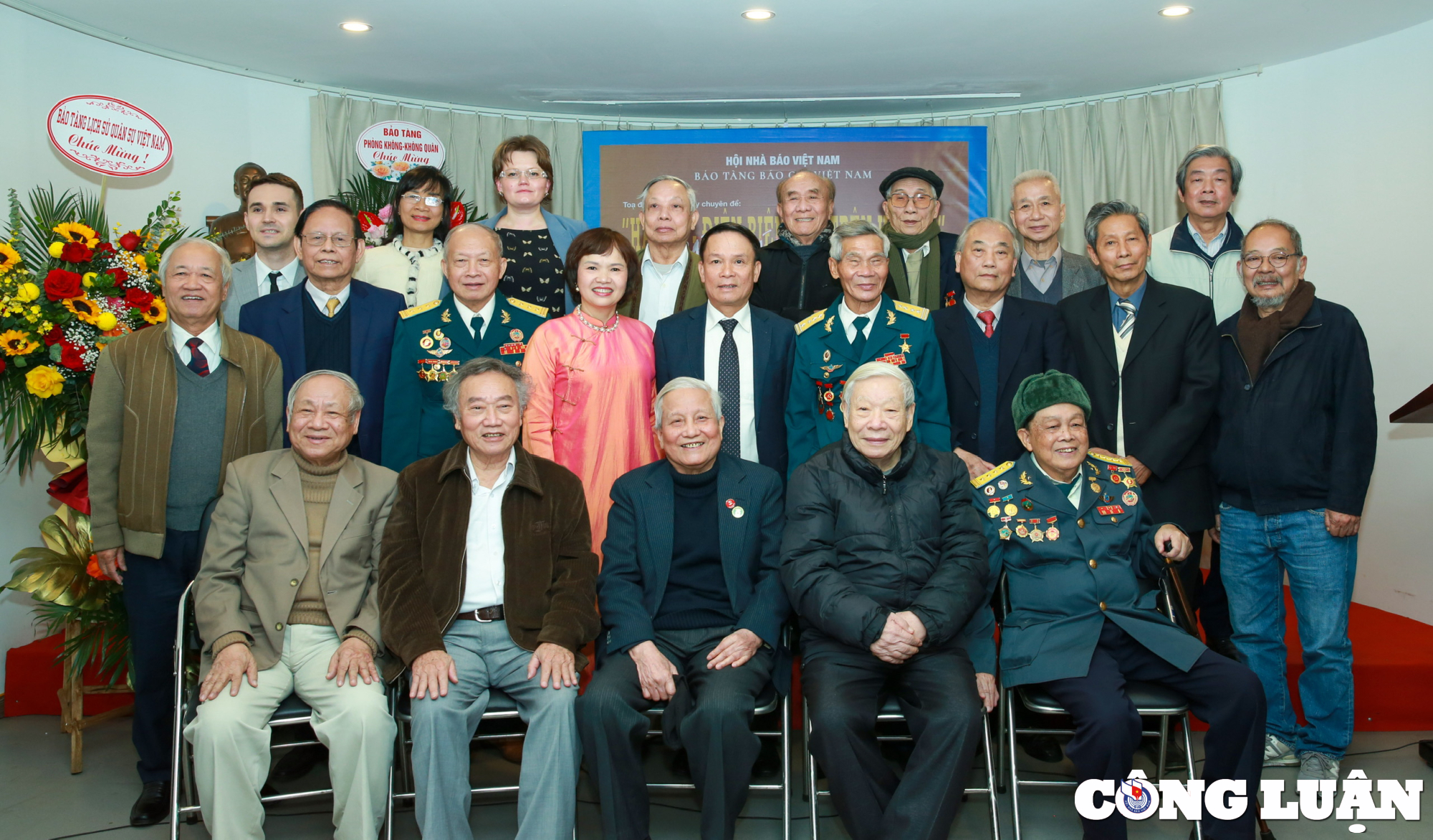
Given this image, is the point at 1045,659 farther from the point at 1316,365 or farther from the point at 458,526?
the point at 458,526

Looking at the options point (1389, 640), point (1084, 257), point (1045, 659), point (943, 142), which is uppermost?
point (943, 142)

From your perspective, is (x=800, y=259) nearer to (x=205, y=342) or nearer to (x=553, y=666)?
(x=553, y=666)

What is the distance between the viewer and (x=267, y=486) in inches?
121

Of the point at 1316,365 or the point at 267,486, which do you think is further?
the point at 1316,365

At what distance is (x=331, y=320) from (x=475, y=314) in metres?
0.55

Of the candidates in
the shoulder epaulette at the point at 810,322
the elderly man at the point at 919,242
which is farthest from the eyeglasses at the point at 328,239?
the elderly man at the point at 919,242

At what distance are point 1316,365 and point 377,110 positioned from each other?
5.58 metres

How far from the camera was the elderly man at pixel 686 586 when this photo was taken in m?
2.87

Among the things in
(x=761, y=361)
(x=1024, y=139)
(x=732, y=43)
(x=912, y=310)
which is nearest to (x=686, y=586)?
(x=761, y=361)

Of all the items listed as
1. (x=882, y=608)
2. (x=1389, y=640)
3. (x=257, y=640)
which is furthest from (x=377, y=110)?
(x=1389, y=640)

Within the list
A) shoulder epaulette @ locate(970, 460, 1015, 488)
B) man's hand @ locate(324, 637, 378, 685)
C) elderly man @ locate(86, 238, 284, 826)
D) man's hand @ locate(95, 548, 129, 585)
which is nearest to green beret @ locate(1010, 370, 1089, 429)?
shoulder epaulette @ locate(970, 460, 1015, 488)

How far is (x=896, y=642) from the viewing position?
2.83 meters

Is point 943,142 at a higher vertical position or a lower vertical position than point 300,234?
higher

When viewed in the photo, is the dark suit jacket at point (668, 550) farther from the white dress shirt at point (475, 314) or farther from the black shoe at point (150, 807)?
the black shoe at point (150, 807)
